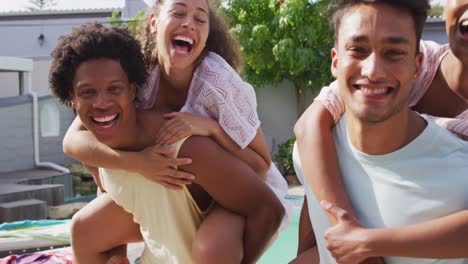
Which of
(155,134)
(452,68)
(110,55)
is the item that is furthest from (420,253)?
(110,55)

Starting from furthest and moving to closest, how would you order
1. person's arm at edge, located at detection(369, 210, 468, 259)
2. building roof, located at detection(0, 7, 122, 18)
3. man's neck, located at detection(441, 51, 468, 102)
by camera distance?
building roof, located at detection(0, 7, 122, 18) < man's neck, located at detection(441, 51, 468, 102) < person's arm at edge, located at detection(369, 210, 468, 259)

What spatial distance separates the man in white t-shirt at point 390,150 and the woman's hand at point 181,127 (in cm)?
70

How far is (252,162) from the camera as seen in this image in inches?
101

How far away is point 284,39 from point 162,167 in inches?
325

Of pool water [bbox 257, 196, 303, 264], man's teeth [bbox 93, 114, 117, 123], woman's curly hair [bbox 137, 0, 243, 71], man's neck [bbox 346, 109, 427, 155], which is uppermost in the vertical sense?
woman's curly hair [bbox 137, 0, 243, 71]

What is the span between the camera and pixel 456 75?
191 centimetres

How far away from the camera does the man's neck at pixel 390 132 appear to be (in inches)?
71.5

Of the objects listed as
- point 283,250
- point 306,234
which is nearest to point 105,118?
point 306,234

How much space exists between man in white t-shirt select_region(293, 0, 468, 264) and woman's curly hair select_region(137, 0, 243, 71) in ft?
3.33

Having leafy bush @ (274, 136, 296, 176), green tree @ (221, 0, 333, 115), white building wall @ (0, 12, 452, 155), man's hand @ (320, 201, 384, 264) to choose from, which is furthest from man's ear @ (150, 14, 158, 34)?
white building wall @ (0, 12, 452, 155)

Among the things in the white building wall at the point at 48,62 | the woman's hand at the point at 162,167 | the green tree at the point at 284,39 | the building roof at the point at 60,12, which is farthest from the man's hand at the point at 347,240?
the building roof at the point at 60,12

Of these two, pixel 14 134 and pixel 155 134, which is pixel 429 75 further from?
pixel 14 134

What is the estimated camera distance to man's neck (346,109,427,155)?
182cm

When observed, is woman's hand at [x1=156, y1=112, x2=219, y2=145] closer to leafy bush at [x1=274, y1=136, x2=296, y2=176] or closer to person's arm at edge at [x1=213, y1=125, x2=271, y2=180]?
person's arm at edge at [x1=213, y1=125, x2=271, y2=180]
